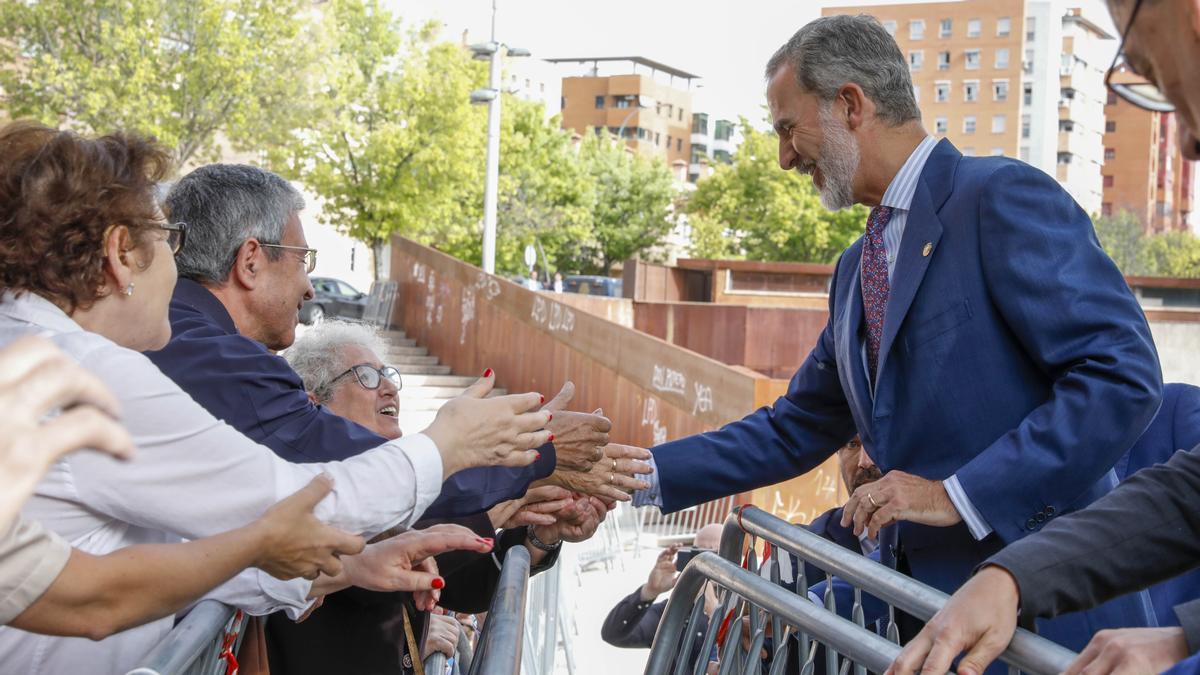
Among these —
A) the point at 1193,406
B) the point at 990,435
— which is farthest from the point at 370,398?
the point at 1193,406

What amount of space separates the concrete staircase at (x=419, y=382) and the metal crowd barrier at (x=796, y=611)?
43.4 feet

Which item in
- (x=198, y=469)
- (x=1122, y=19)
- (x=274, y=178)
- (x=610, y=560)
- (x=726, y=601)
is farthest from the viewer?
(x=610, y=560)

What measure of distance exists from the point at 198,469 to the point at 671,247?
68161 mm

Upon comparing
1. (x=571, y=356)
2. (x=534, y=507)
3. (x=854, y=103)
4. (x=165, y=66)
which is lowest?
(x=571, y=356)

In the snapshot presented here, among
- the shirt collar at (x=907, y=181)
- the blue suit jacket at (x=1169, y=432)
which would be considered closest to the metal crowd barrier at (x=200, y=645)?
the shirt collar at (x=907, y=181)

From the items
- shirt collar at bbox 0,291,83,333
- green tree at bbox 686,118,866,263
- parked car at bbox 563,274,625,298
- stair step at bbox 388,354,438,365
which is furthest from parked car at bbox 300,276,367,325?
shirt collar at bbox 0,291,83,333

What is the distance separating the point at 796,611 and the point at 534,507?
62.3 inches

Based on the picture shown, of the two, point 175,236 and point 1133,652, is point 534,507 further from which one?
point 1133,652

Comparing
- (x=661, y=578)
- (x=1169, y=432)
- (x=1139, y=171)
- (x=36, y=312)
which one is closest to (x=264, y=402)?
(x=36, y=312)

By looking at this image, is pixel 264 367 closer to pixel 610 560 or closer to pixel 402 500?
pixel 402 500

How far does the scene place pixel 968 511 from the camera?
9.69ft

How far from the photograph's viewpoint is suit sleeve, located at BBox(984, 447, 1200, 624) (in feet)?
6.89

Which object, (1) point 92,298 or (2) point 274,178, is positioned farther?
(2) point 274,178

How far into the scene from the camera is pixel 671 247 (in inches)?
2756
